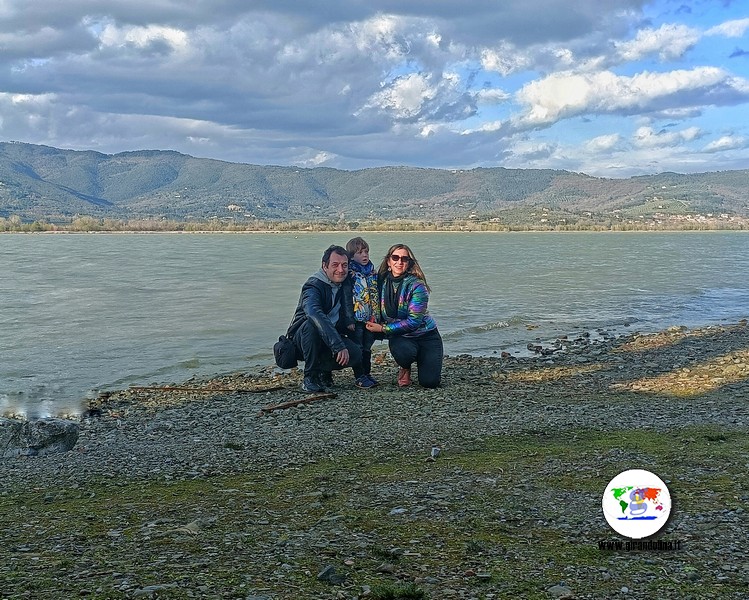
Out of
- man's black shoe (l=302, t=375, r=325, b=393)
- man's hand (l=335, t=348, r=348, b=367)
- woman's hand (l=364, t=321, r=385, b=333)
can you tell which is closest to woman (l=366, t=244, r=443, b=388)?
woman's hand (l=364, t=321, r=385, b=333)

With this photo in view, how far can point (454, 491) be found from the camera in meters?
6.60

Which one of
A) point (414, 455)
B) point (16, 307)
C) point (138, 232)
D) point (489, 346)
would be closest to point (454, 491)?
point (414, 455)

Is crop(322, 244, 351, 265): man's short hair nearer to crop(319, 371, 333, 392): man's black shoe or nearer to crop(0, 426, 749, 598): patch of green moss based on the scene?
crop(319, 371, 333, 392): man's black shoe

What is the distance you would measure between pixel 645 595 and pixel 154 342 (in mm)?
21800

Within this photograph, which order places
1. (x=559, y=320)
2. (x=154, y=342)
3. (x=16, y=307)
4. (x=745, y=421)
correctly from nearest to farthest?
(x=745, y=421), (x=154, y=342), (x=559, y=320), (x=16, y=307)

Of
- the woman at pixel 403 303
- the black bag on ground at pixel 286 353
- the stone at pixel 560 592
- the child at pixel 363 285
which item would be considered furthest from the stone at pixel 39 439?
the stone at pixel 560 592

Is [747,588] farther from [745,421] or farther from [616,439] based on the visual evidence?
[745,421]

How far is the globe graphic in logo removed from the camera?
14.2 ft

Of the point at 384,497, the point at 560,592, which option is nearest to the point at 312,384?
the point at 384,497

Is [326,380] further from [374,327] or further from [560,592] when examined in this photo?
[560,592]

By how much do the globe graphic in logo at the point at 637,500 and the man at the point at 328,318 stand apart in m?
7.10

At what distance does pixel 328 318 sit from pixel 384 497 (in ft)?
17.7

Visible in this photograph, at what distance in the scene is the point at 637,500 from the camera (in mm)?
4301

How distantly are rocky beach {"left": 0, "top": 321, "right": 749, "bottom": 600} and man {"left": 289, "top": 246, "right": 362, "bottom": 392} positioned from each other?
67 centimetres
